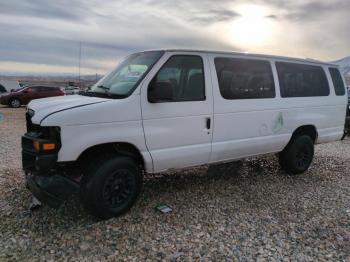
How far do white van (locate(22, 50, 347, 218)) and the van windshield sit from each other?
0.02 metres

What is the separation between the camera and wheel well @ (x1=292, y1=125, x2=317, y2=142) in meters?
6.24

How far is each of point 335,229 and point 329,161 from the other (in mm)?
3860

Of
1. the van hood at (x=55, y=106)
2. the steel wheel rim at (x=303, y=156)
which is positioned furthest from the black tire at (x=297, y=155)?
the van hood at (x=55, y=106)

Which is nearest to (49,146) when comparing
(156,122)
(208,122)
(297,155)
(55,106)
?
(55,106)

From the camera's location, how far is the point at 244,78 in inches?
207

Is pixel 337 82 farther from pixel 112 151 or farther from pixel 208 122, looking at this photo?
pixel 112 151

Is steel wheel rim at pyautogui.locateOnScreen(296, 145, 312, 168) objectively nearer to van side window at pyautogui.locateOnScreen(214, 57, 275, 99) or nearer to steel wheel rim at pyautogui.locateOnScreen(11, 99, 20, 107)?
van side window at pyautogui.locateOnScreen(214, 57, 275, 99)

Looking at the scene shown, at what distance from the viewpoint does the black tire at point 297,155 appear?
6.18 metres

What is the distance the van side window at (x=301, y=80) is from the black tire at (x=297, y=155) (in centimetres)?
85

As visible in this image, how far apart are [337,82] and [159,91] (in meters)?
4.35

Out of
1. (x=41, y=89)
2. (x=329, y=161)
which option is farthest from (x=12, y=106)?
(x=329, y=161)

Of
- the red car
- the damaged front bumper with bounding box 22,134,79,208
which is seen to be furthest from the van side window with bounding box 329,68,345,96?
the red car

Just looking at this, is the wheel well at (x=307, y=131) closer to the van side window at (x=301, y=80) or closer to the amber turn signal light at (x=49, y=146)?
the van side window at (x=301, y=80)

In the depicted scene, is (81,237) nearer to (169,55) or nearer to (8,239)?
(8,239)
